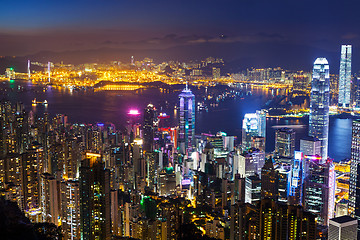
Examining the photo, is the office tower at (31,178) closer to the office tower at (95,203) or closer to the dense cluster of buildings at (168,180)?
the dense cluster of buildings at (168,180)

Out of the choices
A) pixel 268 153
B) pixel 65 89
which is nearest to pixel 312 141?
pixel 268 153

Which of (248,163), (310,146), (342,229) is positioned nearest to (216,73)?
(310,146)

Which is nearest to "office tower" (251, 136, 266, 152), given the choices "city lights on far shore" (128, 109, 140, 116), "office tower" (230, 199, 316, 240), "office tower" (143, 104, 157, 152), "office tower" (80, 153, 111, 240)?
"office tower" (143, 104, 157, 152)

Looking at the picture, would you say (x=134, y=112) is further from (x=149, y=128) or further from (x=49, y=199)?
(x=49, y=199)

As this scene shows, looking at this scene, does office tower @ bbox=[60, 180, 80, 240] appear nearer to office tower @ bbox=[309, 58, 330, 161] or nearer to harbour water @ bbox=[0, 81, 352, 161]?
harbour water @ bbox=[0, 81, 352, 161]

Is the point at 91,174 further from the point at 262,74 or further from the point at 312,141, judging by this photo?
the point at 262,74

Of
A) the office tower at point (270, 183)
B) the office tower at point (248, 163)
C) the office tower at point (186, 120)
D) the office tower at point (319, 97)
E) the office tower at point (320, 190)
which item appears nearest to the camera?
the office tower at point (320, 190)

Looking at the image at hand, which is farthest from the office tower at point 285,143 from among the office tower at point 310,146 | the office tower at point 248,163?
the office tower at point 248,163
